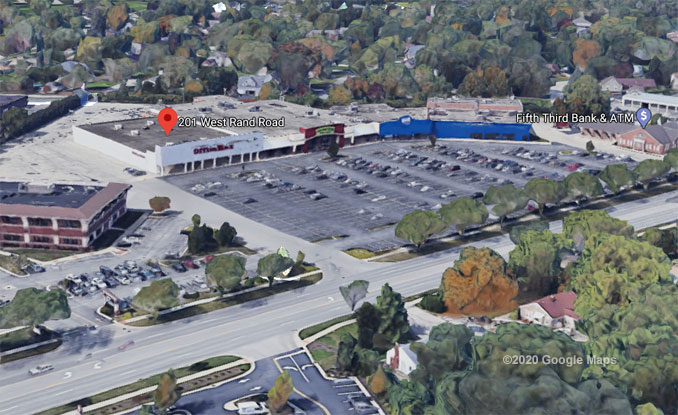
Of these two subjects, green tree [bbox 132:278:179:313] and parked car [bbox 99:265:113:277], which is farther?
parked car [bbox 99:265:113:277]

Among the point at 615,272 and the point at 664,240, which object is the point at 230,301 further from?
the point at 664,240

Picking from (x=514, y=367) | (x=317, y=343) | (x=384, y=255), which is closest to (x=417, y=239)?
(x=384, y=255)

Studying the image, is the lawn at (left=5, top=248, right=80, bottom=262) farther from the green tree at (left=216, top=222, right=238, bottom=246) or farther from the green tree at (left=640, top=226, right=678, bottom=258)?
the green tree at (left=640, top=226, right=678, bottom=258)

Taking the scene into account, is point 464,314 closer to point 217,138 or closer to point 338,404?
point 338,404

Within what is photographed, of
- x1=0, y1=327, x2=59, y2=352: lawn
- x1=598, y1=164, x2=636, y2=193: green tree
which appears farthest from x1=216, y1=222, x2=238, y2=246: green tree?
x1=598, y1=164, x2=636, y2=193: green tree

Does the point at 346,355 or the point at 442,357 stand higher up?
the point at 442,357

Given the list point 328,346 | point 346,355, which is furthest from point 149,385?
point 328,346
